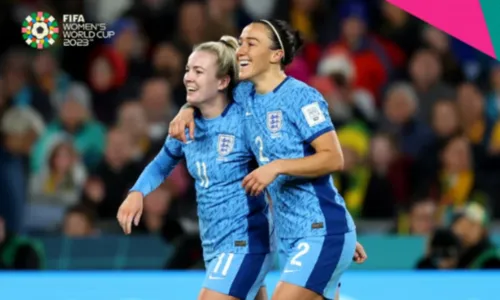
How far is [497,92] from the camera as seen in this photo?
452 inches

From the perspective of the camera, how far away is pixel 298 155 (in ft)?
18.5

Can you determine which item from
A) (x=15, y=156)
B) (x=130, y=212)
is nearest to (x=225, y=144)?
(x=130, y=212)

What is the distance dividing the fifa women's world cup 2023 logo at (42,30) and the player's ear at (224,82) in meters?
2.09

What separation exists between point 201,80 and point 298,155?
25.1 inches

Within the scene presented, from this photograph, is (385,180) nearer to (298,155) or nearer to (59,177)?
(59,177)

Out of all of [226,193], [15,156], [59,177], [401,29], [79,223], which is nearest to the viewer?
[226,193]

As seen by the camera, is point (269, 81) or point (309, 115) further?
point (269, 81)

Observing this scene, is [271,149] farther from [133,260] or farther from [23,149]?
[23,149]

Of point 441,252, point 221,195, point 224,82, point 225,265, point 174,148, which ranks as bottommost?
point 441,252

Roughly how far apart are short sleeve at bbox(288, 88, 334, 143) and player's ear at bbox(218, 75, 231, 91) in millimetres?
450

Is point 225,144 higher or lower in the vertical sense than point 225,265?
higher

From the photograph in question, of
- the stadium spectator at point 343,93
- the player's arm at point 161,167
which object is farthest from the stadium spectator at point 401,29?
the player's arm at point 161,167

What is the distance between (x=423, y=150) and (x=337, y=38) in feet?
5.78

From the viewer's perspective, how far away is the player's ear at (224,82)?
598 cm
